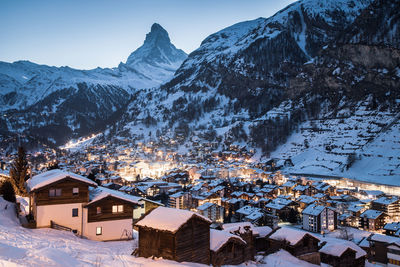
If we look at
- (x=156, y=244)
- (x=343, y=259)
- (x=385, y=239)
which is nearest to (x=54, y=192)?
(x=156, y=244)

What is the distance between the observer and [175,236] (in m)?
14.5

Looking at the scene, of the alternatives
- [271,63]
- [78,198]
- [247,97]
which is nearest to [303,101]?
[247,97]

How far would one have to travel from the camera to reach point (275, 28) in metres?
181

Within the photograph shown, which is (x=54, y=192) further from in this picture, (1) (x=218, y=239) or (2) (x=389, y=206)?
(2) (x=389, y=206)

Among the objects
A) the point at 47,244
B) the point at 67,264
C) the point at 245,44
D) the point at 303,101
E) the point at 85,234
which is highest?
the point at 245,44

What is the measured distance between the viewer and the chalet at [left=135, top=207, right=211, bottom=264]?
1473cm

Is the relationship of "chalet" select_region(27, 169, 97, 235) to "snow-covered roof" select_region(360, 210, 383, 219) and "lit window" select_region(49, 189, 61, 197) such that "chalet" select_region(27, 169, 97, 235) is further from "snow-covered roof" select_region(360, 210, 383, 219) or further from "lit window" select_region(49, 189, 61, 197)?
"snow-covered roof" select_region(360, 210, 383, 219)

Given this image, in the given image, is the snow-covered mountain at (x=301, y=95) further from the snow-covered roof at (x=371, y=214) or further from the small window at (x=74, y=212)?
the small window at (x=74, y=212)

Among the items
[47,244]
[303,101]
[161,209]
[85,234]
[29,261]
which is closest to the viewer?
[29,261]

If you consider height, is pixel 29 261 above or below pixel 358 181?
above

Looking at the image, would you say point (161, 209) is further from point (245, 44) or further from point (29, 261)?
point (245, 44)

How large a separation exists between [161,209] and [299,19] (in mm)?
190211

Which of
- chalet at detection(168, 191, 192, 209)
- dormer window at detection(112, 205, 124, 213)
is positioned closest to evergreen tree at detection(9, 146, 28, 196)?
dormer window at detection(112, 205, 124, 213)

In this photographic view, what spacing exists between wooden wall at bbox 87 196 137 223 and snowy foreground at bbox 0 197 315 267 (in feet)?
6.06
